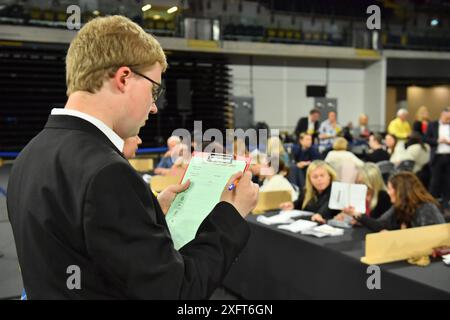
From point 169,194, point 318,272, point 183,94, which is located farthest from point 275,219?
point 183,94

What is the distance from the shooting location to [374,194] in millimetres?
4121

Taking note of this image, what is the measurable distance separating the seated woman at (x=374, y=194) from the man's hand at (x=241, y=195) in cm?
324

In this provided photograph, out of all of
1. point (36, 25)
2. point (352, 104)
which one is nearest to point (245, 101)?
point (352, 104)

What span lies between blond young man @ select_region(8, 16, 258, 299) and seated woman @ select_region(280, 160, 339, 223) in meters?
3.21

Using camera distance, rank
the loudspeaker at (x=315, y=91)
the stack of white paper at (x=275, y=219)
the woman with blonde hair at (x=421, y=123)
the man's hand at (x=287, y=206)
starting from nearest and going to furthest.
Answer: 1. the stack of white paper at (x=275, y=219)
2. the man's hand at (x=287, y=206)
3. the woman with blonde hair at (x=421, y=123)
4. the loudspeaker at (x=315, y=91)

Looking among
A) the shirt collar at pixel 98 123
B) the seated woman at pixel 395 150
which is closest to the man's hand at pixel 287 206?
the seated woman at pixel 395 150

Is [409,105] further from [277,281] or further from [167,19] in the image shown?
[277,281]

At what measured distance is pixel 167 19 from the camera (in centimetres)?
1150

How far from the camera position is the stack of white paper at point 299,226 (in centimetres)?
350

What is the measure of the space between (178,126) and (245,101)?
2.45 meters

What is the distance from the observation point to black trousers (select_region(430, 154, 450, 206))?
682cm

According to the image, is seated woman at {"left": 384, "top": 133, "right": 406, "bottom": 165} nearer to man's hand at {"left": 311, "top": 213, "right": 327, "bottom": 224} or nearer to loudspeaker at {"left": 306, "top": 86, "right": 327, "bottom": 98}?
man's hand at {"left": 311, "top": 213, "right": 327, "bottom": 224}

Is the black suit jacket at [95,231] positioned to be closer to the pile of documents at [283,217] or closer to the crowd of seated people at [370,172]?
the crowd of seated people at [370,172]

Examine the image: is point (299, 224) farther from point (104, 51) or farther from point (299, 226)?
point (104, 51)
